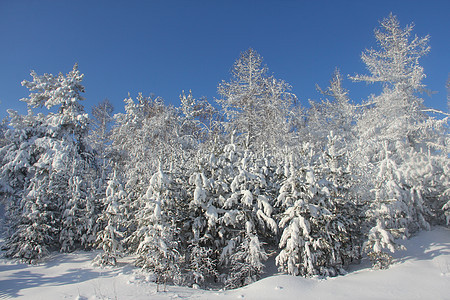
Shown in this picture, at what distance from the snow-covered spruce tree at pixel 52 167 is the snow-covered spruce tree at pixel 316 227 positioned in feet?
37.2

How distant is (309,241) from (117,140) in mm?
23741

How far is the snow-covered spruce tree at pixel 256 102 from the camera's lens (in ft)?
68.5

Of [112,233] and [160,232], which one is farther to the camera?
[112,233]

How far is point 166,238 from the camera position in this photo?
9945mm

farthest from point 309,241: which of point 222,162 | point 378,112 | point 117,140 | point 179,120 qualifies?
point 117,140

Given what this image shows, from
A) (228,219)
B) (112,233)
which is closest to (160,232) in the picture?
(228,219)

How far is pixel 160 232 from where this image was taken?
32.9ft

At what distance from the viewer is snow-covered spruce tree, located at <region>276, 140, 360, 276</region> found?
33.0ft

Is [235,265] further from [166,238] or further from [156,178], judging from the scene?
[156,178]

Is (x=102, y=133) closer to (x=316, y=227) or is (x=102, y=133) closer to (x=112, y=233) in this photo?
(x=112, y=233)

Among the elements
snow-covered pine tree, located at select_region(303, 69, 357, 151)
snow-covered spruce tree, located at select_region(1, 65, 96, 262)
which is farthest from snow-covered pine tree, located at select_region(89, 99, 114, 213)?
snow-covered pine tree, located at select_region(303, 69, 357, 151)

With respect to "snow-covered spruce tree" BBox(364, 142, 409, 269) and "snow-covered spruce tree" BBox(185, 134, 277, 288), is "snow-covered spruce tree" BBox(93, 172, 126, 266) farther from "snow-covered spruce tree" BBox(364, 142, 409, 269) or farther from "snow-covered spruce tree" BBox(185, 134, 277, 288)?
"snow-covered spruce tree" BBox(364, 142, 409, 269)

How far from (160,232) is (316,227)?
631cm

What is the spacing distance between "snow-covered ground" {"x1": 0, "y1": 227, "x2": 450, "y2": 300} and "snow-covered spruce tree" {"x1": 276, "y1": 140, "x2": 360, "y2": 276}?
74cm
